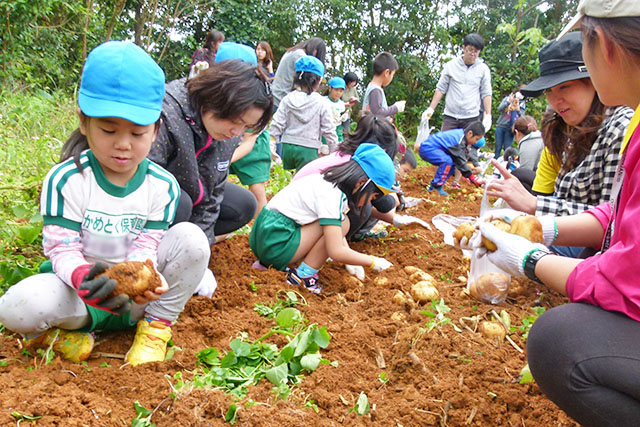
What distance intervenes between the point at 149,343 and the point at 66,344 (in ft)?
0.94

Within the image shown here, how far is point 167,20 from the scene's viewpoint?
997 centimetres

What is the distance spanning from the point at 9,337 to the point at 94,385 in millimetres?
500

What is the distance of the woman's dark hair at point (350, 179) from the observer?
2820 mm

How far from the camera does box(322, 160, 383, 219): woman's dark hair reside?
2820mm

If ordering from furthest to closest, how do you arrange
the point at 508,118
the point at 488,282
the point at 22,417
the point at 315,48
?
the point at 508,118 < the point at 315,48 < the point at 488,282 < the point at 22,417

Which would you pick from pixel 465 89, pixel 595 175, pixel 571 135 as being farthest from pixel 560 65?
pixel 465 89

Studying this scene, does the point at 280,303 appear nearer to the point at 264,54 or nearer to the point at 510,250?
the point at 510,250

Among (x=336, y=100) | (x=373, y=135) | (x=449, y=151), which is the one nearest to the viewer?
(x=373, y=135)

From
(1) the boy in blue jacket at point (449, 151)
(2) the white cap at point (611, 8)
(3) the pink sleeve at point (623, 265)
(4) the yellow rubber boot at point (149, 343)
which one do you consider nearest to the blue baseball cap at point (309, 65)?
(1) the boy in blue jacket at point (449, 151)

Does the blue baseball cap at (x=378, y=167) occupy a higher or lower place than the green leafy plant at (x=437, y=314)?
higher

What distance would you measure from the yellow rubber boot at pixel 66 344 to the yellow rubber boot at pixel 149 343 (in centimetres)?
16

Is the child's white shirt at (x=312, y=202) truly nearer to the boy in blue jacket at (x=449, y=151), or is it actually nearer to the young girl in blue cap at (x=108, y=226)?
the young girl in blue cap at (x=108, y=226)

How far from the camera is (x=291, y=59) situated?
5.73 m

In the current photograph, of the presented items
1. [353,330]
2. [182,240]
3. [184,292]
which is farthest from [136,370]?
[353,330]
